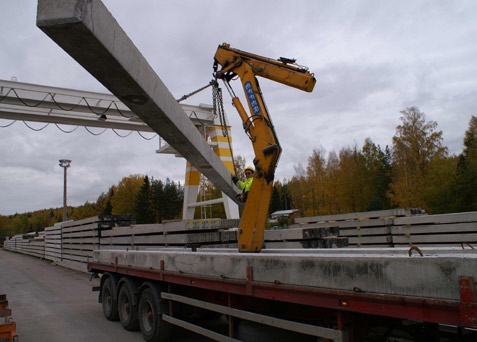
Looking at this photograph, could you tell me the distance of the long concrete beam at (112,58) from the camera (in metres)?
3.16

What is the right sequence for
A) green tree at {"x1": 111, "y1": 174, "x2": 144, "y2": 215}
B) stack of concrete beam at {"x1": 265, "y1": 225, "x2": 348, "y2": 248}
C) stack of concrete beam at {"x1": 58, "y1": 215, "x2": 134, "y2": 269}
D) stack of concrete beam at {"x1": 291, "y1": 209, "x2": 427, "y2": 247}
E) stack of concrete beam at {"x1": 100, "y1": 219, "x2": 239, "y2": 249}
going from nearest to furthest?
stack of concrete beam at {"x1": 265, "y1": 225, "x2": 348, "y2": 248} < stack of concrete beam at {"x1": 100, "y1": 219, "x2": 239, "y2": 249} < stack of concrete beam at {"x1": 291, "y1": 209, "x2": 427, "y2": 247} < stack of concrete beam at {"x1": 58, "y1": 215, "x2": 134, "y2": 269} < green tree at {"x1": 111, "y1": 174, "x2": 144, "y2": 215}

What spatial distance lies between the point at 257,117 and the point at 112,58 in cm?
278

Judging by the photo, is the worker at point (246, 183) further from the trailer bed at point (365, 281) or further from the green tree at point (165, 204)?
the green tree at point (165, 204)

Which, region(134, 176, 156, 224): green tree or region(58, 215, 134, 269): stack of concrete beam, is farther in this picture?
region(134, 176, 156, 224): green tree

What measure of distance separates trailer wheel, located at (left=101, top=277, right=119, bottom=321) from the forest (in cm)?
872

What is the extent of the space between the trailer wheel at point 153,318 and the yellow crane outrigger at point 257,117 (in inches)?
70.7

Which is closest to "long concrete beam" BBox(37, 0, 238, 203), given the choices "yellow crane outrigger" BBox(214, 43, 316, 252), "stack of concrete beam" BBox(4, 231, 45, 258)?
"yellow crane outrigger" BBox(214, 43, 316, 252)

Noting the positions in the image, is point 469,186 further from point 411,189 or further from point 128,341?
point 128,341

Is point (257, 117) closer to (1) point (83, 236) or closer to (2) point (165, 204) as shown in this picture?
(1) point (83, 236)

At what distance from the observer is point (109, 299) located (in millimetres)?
8680

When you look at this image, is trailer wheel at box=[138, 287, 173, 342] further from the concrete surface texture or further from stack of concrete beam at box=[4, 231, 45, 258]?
stack of concrete beam at box=[4, 231, 45, 258]

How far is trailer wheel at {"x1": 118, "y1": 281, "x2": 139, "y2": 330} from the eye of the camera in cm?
734

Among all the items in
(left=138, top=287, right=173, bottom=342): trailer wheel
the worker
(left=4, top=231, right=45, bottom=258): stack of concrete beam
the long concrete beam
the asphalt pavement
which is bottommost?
the asphalt pavement

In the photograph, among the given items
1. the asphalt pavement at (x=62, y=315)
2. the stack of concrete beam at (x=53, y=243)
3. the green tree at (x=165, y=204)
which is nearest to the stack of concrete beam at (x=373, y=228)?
the asphalt pavement at (x=62, y=315)
